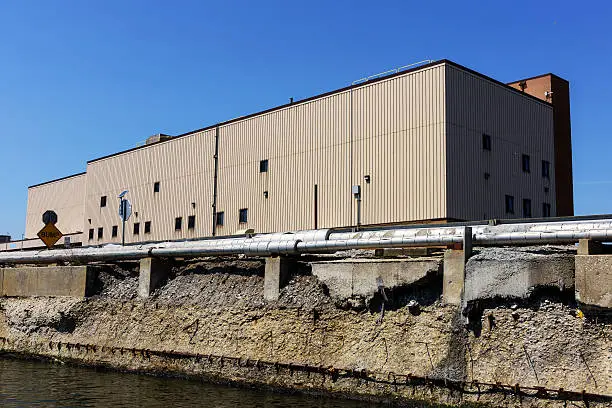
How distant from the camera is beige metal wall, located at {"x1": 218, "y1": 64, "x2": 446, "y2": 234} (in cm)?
2661

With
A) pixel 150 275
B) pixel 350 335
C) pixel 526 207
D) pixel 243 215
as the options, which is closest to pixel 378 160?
pixel 526 207

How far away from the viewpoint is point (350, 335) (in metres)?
14.6

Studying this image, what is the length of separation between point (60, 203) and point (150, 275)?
34924mm

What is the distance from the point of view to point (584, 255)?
11.9m

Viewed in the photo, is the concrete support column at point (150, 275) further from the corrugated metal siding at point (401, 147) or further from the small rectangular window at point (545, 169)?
the small rectangular window at point (545, 169)

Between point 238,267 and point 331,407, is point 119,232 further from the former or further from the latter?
point 331,407

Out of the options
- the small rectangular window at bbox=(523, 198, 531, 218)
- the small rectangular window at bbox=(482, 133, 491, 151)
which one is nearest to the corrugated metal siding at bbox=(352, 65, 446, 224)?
the small rectangular window at bbox=(482, 133, 491, 151)

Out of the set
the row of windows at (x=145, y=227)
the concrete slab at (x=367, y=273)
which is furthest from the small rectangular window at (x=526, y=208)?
the row of windows at (x=145, y=227)

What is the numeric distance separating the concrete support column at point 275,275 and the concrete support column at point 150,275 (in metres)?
4.63

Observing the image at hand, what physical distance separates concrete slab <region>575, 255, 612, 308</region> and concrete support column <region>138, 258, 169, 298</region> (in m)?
12.4

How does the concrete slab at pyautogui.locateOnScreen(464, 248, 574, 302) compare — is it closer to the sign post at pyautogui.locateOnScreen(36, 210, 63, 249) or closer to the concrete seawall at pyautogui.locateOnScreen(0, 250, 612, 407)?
the concrete seawall at pyautogui.locateOnScreen(0, 250, 612, 407)

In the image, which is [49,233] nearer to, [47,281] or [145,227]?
[47,281]

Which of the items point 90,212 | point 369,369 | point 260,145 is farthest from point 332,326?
point 90,212

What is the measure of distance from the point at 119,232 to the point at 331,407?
3129cm
